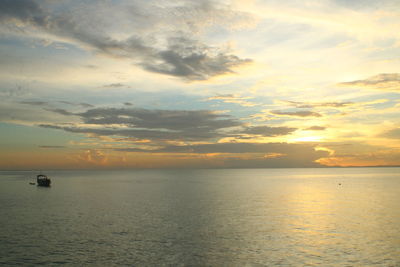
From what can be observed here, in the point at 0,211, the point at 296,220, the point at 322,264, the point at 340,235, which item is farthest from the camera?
the point at 0,211

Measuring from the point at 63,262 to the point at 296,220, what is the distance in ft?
153

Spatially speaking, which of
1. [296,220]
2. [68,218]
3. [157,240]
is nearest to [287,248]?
[157,240]

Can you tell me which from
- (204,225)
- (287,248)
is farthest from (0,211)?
(287,248)

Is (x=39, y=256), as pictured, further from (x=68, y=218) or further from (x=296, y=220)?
(x=296, y=220)

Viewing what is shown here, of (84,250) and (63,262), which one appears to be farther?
(84,250)

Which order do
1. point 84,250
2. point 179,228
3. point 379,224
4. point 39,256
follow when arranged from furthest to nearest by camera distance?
point 379,224
point 179,228
point 84,250
point 39,256

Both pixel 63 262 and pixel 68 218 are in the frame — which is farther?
pixel 68 218

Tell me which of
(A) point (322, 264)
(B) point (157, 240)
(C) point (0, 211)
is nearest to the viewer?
(A) point (322, 264)

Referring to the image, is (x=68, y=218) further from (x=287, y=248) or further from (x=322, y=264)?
(x=322, y=264)

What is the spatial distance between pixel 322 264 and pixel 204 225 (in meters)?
26.5

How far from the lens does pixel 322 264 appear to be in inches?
1480

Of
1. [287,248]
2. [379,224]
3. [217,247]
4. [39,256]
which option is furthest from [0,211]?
[379,224]

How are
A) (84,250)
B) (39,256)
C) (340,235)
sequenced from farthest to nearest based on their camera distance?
(340,235) → (84,250) → (39,256)

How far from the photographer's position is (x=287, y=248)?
44562 millimetres
